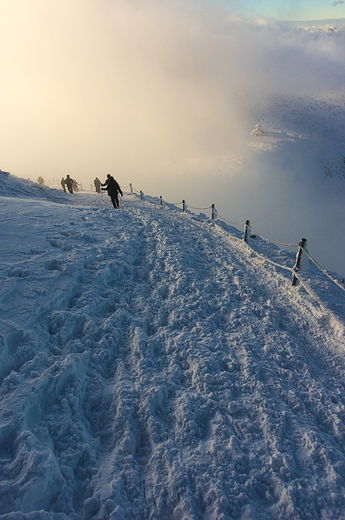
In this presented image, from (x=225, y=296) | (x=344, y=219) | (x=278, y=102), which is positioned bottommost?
(x=225, y=296)

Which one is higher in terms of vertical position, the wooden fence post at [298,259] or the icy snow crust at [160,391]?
the wooden fence post at [298,259]

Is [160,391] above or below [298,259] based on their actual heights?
below

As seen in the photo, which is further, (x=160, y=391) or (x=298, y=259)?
(x=298, y=259)

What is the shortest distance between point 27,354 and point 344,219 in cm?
2349

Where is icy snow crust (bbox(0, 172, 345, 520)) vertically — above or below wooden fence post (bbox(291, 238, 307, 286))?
below

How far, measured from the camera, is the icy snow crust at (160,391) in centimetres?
259

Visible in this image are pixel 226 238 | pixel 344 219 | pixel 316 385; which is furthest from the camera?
pixel 344 219

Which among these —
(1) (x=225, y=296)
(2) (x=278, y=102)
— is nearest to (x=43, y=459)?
(1) (x=225, y=296)

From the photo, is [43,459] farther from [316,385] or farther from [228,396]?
[316,385]

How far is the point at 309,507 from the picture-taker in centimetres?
259

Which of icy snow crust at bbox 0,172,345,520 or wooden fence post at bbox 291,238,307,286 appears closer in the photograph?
icy snow crust at bbox 0,172,345,520

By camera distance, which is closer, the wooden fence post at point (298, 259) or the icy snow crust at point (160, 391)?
the icy snow crust at point (160, 391)

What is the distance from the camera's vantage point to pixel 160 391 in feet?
11.9

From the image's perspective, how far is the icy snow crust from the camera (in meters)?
2.59
